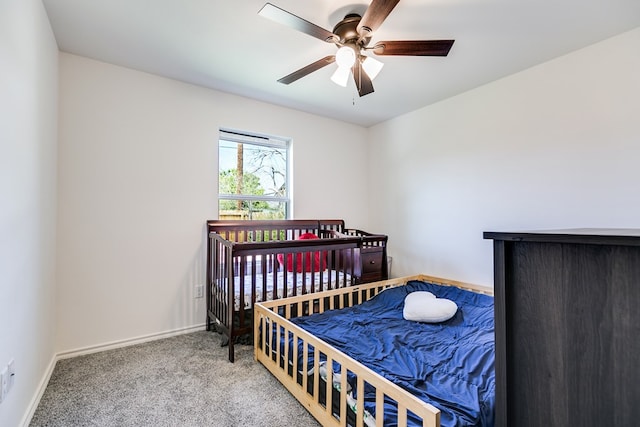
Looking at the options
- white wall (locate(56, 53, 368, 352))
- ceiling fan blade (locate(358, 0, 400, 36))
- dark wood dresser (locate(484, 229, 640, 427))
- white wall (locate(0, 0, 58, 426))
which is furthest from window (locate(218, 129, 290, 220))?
dark wood dresser (locate(484, 229, 640, 427))

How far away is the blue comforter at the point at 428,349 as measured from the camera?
1.28 m

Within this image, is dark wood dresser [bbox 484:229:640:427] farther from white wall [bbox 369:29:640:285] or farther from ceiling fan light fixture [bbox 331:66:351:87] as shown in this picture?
white wall [bbox 369:29:640:285]

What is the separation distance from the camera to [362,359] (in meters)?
1.64

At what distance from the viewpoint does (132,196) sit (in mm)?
2512

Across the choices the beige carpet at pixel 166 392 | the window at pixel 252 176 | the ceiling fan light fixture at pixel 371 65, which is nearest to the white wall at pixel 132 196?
the window at pixel 252 176

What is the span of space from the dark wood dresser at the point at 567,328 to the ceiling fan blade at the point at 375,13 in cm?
125

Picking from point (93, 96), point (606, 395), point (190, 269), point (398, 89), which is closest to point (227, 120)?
point (93, 96)

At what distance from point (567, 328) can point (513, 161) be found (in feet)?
8.10

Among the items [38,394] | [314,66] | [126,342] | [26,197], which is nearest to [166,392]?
[38,394]

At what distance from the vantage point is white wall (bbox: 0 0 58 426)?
1.25m

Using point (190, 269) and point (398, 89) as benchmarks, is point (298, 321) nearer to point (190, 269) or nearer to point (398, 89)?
point (190, 269)

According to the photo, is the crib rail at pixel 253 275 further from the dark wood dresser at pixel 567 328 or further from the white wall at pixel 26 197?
the dark wood dresser at pixel 567 328

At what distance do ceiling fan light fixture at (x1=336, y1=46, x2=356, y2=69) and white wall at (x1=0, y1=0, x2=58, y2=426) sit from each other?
5.05 feet

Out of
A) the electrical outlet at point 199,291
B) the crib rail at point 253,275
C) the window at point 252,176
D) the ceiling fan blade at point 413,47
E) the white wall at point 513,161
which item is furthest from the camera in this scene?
the window at point 252,176
